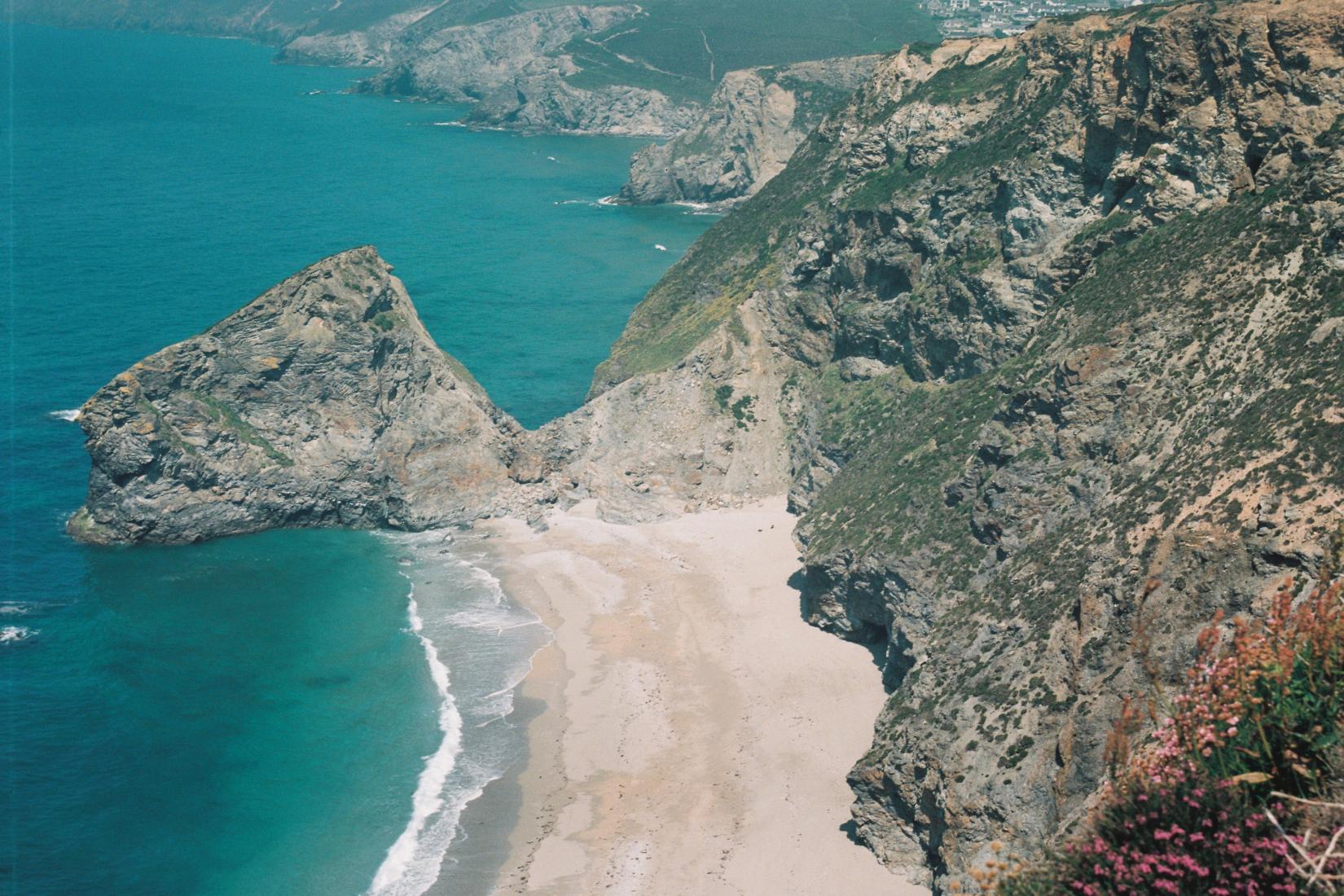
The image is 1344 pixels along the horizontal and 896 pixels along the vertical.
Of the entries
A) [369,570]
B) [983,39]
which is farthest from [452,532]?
[983,39]

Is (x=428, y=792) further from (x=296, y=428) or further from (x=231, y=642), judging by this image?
(x=296, y=428)

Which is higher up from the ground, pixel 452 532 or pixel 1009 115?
pixel 1009 115

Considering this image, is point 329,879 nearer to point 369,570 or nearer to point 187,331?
point 369,570

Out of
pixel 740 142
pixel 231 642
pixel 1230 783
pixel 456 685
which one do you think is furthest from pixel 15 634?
pixel 740 142

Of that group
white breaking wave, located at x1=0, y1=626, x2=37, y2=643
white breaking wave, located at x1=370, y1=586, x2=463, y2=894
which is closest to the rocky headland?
white breaking wave, located at x1=0, y1=626, x2=37, y2=643

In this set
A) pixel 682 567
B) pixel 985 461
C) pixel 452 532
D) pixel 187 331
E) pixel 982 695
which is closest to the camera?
pixel 982 695

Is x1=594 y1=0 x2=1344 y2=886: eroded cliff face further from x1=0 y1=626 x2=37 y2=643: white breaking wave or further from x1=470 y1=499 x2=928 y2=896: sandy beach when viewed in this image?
x1=0 y1=626 x2=37 y2=643: white breaking wave

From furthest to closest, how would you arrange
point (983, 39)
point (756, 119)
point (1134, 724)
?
point (756, 119) → point (983, 39) → point (1134, 724)
